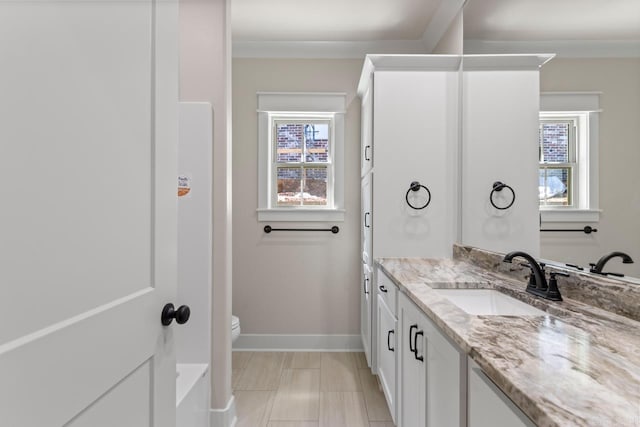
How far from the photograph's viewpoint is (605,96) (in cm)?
115

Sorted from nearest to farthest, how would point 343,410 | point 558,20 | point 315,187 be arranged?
point 558,20 < point 343,410 < point 315,187

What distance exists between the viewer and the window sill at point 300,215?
3.07 m

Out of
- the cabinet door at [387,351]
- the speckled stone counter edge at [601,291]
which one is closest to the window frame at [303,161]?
the cabinet door at [387,351]

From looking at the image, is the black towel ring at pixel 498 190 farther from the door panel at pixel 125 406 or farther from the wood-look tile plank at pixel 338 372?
the door panel at pixel 125 406

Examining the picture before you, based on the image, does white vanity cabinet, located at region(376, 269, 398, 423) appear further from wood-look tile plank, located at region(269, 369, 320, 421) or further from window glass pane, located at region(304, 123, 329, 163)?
window glass pane, located at region(304, 123, 329, 163)

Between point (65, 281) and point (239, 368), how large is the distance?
Answer: 241 cm

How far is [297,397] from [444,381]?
154 centimetres

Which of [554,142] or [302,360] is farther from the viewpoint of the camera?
[302,360]

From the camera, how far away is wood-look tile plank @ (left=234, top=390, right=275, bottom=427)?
6.66ft

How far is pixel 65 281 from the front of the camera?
61cm

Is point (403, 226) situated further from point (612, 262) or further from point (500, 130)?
point (612, 262)

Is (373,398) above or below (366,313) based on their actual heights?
below

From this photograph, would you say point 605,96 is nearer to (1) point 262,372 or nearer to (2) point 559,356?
(2) point 559,356

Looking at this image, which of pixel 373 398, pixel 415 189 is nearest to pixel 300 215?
pixel 415 189
